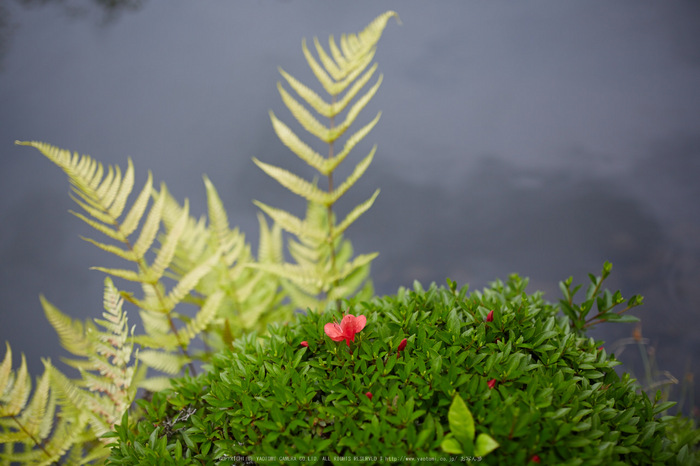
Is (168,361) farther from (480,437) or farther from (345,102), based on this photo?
(480,437)

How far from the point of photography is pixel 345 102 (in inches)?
Answer: 90.4

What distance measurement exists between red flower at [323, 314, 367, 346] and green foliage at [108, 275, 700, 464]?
A: 0.26 ft

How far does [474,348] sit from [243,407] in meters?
0.75

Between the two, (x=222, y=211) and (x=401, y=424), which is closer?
(x=401, y=424)

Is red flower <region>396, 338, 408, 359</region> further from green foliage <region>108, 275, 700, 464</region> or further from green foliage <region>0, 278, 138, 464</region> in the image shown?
green foliage <region>0, 278, 138, 464</region>

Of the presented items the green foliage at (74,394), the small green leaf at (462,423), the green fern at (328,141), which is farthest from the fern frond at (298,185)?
the small green leaf at (462,423)

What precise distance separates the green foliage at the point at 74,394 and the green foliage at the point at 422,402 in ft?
1.38

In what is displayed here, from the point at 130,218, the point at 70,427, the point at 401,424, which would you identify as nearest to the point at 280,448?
the point at 401,424

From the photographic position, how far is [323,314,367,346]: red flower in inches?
50.3

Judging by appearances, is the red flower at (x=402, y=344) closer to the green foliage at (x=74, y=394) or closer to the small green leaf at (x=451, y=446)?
the small green leaf at (x=451, y=446)

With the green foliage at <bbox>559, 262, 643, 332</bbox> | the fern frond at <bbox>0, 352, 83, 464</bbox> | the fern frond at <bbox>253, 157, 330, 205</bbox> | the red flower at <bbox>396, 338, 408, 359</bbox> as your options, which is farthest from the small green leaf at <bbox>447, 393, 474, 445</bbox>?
the fern frond at <bbox>0, 352, 83, 464</bbox>

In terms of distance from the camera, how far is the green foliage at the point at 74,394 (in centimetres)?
184

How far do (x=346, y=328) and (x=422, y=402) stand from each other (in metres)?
0.30

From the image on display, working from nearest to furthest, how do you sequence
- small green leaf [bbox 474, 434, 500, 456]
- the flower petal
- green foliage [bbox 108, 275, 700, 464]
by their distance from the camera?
small green leaf [bbox 474, 434, 500, 456], green foliage [bbox 108, 275, 700, 464], the flower petal
